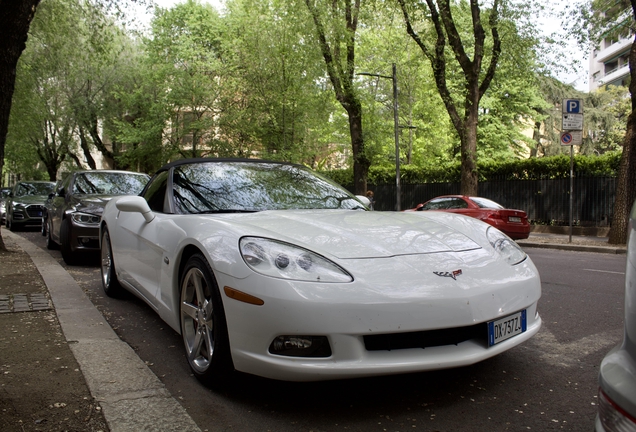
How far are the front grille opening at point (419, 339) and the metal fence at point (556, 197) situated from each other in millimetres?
16237

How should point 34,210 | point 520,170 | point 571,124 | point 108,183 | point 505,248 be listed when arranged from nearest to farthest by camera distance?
1. point 505,248
2. point 108,183
3. point 571,124
4. point 34,210
5. point 520,170

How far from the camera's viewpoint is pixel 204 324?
3025mm

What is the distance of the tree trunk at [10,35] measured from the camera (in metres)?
8.01

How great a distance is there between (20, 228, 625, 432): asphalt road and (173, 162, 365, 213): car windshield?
107cm

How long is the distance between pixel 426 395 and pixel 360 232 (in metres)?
0.96

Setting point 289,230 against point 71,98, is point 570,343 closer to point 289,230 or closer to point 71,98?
point 289,230

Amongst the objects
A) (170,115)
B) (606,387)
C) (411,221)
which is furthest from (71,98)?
(606,387)

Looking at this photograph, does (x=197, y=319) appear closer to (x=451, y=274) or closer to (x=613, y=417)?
(x=451, y=274)

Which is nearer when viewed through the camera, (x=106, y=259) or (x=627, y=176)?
(x=106, y=259)

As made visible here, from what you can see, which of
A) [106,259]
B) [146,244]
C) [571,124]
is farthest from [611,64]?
[146,244]

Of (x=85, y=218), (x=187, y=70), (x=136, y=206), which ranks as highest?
(x=187, y=70)

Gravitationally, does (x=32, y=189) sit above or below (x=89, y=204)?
below

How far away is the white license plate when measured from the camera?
271 cm

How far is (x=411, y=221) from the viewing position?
11.5ft
